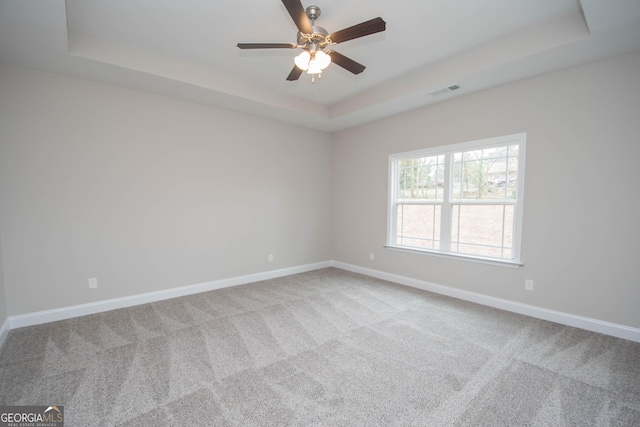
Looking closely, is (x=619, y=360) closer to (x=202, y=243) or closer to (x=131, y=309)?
(x=202, y=243)

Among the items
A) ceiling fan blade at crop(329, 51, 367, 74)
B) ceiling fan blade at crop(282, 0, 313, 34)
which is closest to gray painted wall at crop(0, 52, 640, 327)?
ceiling fan blade at crop(329, 51, 367, 74)

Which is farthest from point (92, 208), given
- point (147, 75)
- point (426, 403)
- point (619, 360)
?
point (619, 360)

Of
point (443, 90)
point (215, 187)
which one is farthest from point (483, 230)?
point (215, 187)

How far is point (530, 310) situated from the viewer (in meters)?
3.13

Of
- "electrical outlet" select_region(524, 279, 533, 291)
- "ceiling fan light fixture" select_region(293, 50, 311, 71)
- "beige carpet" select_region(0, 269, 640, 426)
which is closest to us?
"beige carpet" select_region(0, 269, 640, 426)

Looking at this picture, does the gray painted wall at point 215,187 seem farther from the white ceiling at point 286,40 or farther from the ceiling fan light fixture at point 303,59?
the ceiling fan light fixture at point 303,59

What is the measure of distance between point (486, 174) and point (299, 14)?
9.60 feet

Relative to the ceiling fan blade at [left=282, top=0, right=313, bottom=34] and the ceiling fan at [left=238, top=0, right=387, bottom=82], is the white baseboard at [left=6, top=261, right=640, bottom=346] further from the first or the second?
the ceiling fan blade at [left=282, top=0, right=313, bottom=34]

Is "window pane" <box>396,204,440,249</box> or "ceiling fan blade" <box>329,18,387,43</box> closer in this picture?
"ceiling fan blade" <box>329,18,387,43</box>

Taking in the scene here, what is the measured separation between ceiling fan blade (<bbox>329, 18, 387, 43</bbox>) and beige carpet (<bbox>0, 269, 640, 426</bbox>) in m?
2.54

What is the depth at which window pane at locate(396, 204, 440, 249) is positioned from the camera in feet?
13.4

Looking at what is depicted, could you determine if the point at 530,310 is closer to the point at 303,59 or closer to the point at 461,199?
the point at 461,199

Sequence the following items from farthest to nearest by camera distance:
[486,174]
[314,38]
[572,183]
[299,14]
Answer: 1. [486,174]
2. [572,183]
3. [314,38]
4. [299,14]

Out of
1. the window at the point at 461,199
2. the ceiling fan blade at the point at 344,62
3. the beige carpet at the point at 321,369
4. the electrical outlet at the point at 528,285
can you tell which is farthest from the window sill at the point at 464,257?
the ceiling fan blade at the point at 344,62
